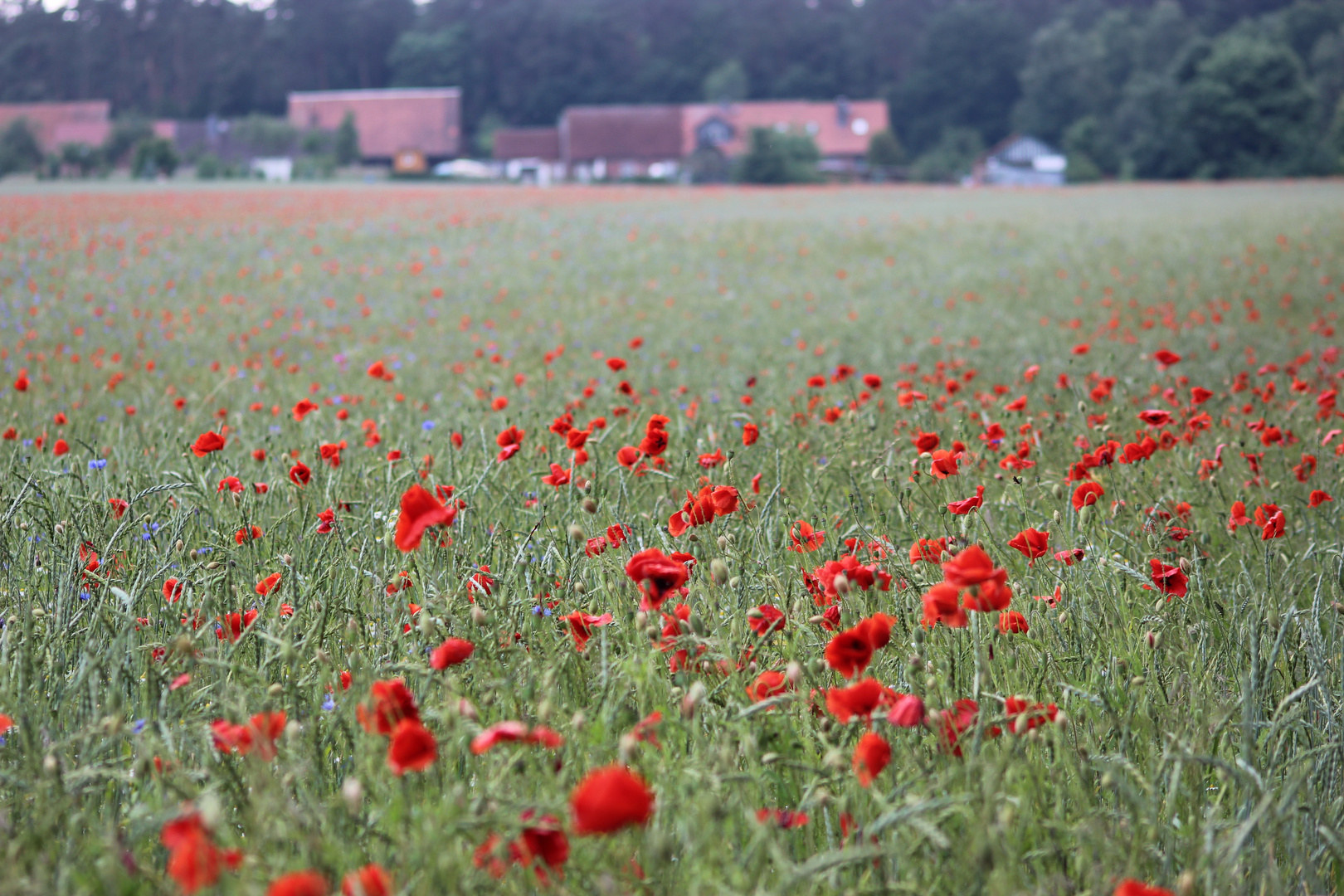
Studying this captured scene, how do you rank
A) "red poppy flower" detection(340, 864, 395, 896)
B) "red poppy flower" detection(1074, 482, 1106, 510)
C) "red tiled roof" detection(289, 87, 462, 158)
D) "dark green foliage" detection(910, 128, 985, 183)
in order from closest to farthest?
"red poppy flower" detection(340, 864, 395, 896), "red poppy flower" detection(1074, 482, 1106, 510), "dark green foliage" detection(910, 128, 985, 183), "red tiled roof" detection(289, 87, 462, 158)

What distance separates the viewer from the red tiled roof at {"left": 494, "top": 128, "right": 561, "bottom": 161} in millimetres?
60312

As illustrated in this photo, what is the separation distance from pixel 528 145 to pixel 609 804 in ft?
206

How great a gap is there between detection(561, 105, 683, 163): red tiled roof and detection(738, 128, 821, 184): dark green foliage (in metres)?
16.1

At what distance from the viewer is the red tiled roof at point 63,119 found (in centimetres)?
2930

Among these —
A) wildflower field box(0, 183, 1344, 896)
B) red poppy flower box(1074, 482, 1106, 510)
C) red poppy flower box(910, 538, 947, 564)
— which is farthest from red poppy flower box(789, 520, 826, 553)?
red poppy flower box(1074, 482, 1106, 510)

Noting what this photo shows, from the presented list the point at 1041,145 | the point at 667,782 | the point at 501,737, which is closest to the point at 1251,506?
the point at 667,782

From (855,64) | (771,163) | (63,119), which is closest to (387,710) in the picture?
(63,119)

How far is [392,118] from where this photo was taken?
205 ft

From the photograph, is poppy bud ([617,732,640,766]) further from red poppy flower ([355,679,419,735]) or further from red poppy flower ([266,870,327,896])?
red poppy flower ([266,870,327,896])

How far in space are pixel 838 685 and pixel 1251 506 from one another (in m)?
1.85

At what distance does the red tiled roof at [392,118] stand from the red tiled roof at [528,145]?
4407 millimetres

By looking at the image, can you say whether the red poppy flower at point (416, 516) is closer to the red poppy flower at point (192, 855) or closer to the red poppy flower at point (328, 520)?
the red poppy flower at point (192, 855)

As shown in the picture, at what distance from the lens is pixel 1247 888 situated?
1.40m

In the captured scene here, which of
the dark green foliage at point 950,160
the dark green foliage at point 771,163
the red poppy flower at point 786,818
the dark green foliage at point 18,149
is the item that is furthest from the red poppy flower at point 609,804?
the dark green foliage at point 950,160
